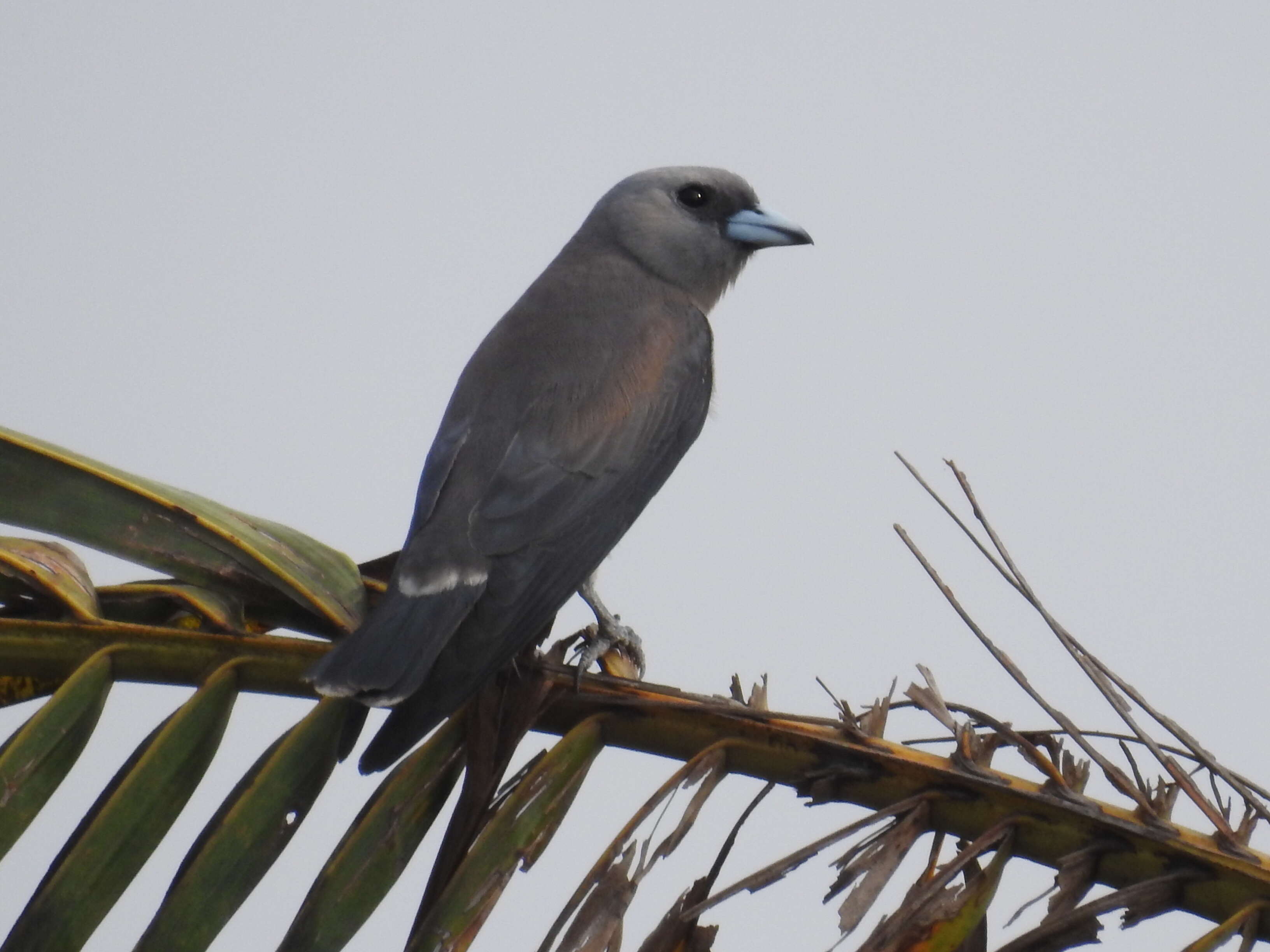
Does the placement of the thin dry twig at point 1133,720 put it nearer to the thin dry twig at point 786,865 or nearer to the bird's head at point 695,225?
the thin dry twig at point 786,865

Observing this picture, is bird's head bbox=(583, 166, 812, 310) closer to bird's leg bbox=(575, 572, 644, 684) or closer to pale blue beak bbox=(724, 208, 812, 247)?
pale blue beak bbox=(724, 208, 812, 247)

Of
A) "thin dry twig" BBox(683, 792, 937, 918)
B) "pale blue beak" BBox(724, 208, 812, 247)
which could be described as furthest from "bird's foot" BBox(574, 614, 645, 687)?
"pale blue beak" BBox(724, 208, 812, 247)

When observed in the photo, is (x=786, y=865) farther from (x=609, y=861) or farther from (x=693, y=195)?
(x=693, y=195)

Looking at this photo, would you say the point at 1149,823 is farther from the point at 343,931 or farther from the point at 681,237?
the point at 681,237

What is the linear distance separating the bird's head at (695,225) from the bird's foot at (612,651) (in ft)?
5.17

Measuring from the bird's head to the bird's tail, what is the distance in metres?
2.18

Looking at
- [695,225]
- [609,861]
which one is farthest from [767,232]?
[609,861]

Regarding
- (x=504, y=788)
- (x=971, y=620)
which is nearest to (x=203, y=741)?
(x=504, y=788)

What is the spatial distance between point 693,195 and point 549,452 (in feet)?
5.89

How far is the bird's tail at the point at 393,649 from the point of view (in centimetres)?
231

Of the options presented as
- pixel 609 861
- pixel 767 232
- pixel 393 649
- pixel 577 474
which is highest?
pixel 767 232

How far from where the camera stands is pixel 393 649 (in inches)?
96.8

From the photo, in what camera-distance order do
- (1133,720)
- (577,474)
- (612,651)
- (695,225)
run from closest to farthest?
1. (1133,720)
2. (612,651)
3. (577,474)
4. (695,225)

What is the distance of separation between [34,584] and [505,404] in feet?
4.19
